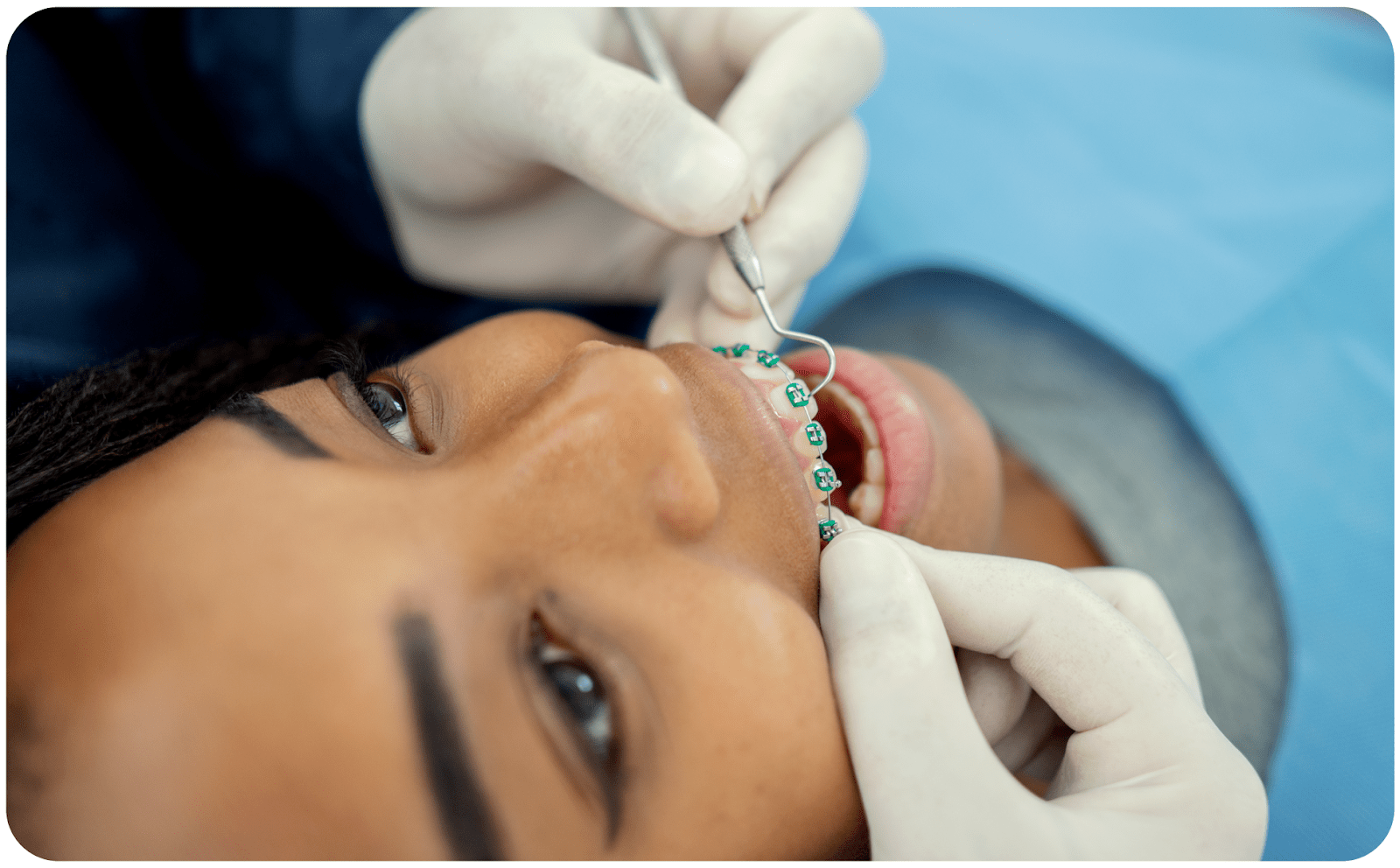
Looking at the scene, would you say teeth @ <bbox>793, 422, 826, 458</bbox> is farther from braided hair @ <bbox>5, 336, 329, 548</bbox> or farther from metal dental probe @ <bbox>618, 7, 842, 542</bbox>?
braided hair @ <bbox>5, 336, 329, 548</bbox>

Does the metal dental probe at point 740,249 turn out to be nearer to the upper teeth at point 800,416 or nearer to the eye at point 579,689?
the upper teeth at point 800,416

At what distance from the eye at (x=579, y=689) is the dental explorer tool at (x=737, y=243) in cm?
30

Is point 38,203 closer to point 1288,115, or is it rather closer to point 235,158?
point 235,158

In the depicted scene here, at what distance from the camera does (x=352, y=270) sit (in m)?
1.26

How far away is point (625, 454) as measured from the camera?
22.2 inches

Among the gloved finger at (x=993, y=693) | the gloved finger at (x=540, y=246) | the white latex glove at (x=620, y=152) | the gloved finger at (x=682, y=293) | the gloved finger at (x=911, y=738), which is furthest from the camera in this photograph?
the gloved finger at (x=540, y=246)

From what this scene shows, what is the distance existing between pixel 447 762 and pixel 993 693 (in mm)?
493

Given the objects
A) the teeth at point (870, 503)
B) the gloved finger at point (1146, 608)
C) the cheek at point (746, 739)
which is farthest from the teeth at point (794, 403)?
the gloved finger at point (1146, 608)

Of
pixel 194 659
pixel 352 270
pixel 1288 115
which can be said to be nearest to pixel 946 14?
pixel 1288 115

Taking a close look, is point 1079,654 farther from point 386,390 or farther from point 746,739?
point 386,390

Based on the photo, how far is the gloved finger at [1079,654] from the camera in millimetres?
630

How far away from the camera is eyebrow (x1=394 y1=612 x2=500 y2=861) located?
46 cm

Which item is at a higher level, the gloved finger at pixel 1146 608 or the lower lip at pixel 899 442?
the lower lip at pixel 899 442

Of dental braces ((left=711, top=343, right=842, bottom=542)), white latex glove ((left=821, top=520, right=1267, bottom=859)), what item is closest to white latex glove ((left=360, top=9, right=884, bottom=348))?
dental braces ((left=711, top=343, right=842, bottom=542))
